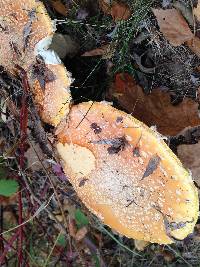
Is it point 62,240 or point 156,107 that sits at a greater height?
point 156,107

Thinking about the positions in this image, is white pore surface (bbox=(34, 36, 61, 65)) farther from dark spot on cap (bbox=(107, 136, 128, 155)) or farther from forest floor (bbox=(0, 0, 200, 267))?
dark spot on cap (bbox=(107, 136, 128, 155))

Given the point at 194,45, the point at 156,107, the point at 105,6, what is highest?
the point at 105,6

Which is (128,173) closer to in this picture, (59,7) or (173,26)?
(173,26)

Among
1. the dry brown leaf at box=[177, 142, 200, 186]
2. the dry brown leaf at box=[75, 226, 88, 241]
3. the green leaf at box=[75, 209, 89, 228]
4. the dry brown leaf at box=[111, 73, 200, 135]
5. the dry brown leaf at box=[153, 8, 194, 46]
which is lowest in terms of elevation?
the dry brown leaf at box=[75, 226, 88, 241]

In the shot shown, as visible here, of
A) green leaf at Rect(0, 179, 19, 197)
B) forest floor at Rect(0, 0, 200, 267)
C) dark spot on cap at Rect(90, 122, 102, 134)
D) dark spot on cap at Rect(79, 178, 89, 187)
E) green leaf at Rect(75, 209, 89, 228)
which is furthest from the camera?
green leaf at Rect(75, 209, 89, 228)

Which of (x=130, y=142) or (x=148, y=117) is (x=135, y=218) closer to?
(x=130, y=142)

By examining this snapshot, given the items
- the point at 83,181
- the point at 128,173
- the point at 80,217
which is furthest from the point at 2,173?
the point at 128,173

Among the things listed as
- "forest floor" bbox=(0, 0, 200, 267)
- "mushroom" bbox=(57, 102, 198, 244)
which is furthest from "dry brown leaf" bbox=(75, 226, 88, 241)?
"mushroom" bbox=(57, 102, 198, 244)

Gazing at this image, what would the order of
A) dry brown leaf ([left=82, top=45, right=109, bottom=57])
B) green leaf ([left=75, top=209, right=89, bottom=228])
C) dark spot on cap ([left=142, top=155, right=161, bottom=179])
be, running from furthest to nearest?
green leaf ([left=75, top=209, right=89, bottom=228])
dry brown leaf ([left=82, top=45, right=109, bottom=57])
dark spot on cap ([left=142, top=155, right=161, bottom=179])
